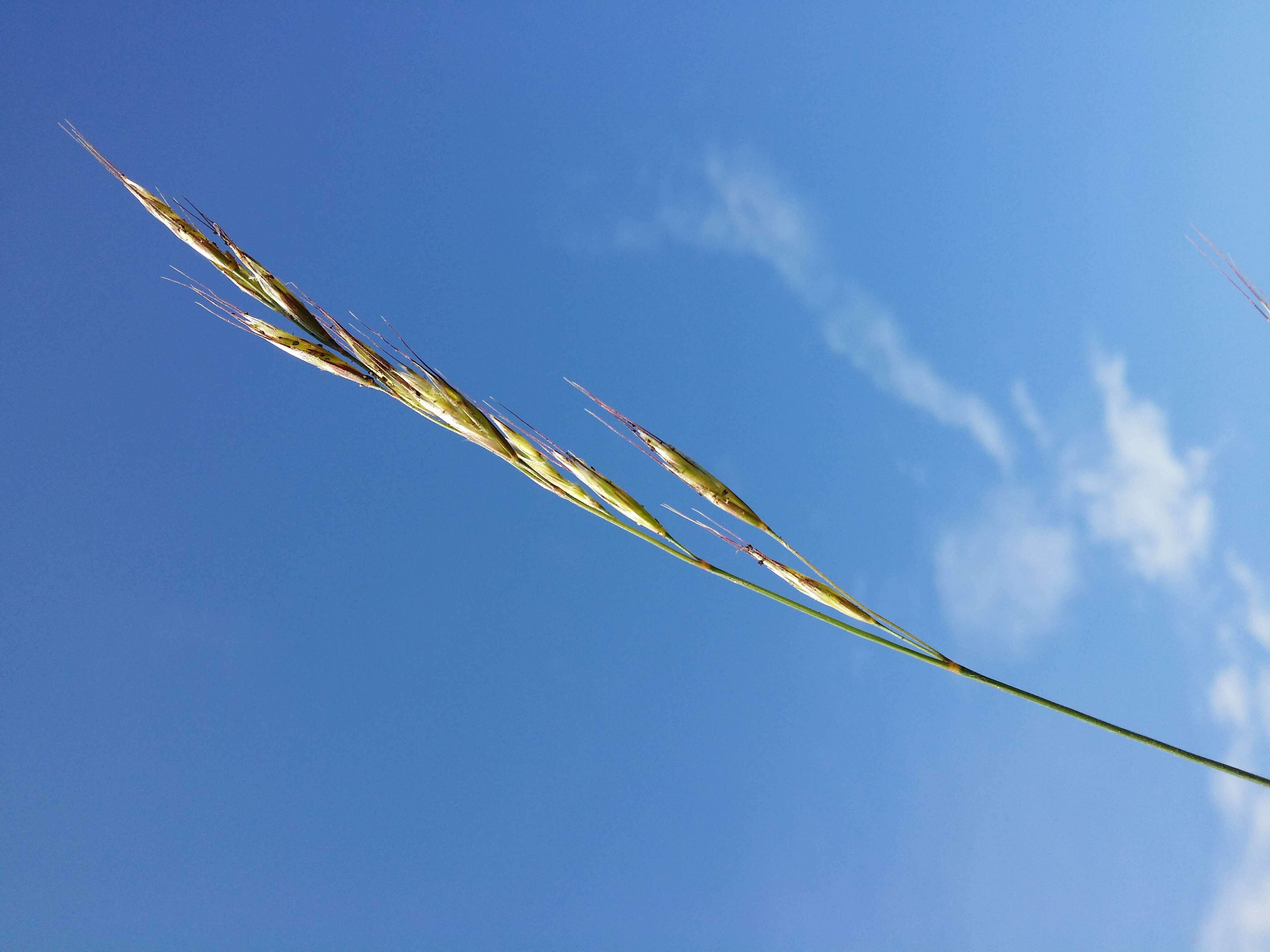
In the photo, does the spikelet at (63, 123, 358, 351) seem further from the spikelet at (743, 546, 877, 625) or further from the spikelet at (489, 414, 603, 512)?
the spikelet at (743, 546, 877, 625)

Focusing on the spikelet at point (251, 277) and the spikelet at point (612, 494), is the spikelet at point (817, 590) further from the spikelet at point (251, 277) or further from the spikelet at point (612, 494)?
the spikelet at point (251, 277)

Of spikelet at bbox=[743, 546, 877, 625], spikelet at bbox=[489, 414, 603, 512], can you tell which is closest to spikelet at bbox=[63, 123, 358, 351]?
spikelet at bbox=[489, 414, 603, 512]

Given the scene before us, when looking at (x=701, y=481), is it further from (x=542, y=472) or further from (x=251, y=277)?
(x=251, y=277)

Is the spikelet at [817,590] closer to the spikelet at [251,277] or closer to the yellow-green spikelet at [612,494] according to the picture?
the yellow-green spikelet at [612,494]

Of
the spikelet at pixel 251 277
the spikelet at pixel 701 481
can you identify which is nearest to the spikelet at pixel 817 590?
the spikelet at pixel 701 481

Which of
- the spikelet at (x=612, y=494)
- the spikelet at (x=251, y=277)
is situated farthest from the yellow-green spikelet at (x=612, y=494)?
the spikelet at (x=251, y=277)

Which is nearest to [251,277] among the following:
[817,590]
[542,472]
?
[542,472]

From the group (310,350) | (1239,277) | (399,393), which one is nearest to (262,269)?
(310,350)

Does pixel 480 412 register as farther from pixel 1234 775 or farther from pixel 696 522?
pixel 1234 775

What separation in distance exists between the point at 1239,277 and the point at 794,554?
1.41 meters

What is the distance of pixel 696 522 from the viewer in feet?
4.99

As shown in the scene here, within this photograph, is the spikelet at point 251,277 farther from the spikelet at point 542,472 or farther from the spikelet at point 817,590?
the spikelet at point 817,590

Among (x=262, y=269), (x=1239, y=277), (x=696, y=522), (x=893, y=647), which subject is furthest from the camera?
(x=1239, y=277)

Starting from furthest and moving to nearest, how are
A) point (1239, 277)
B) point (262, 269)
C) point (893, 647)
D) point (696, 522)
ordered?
point (1239, 277) → point (696, 522) → point (262, 269) → point (893, 647)
